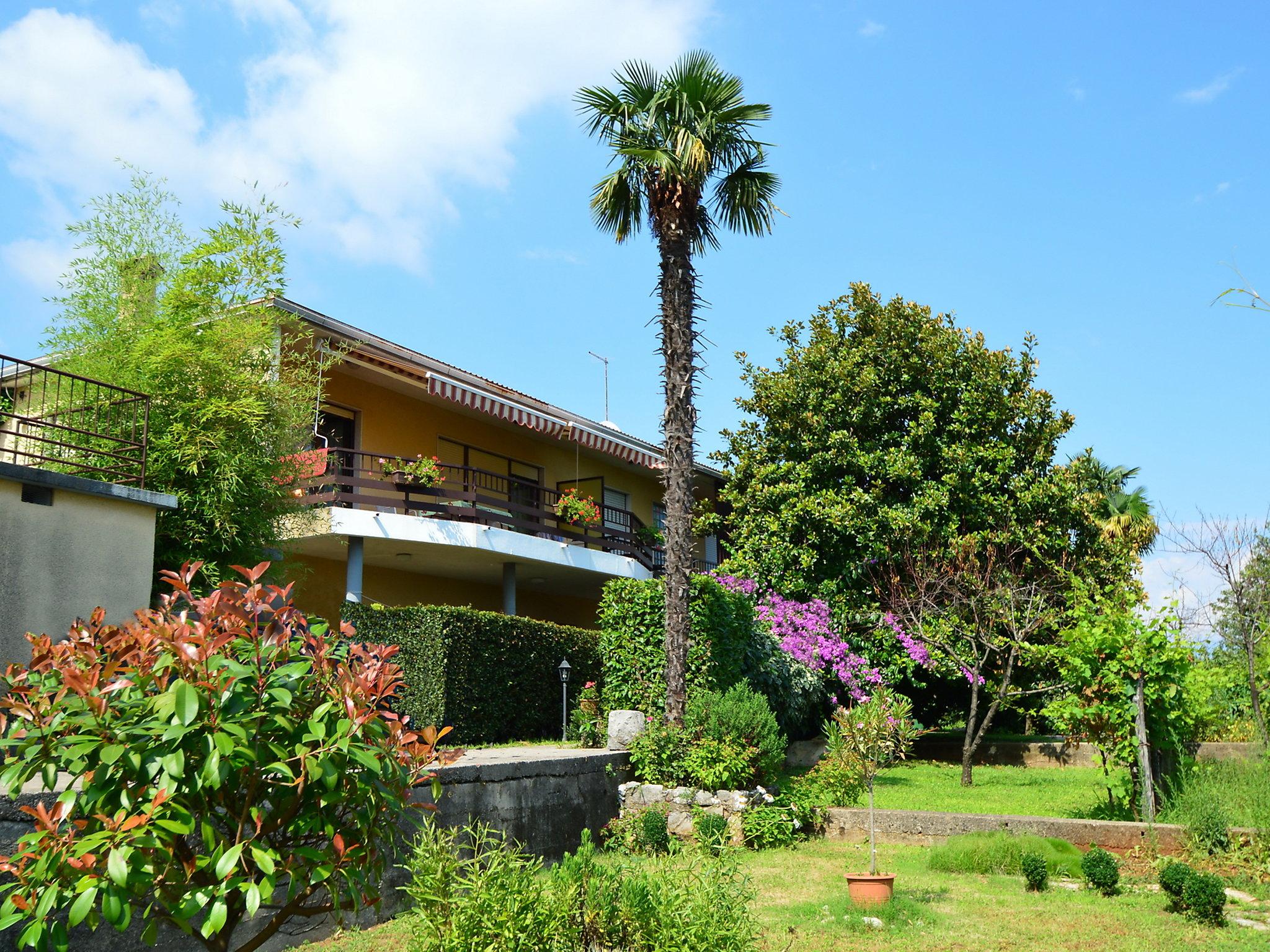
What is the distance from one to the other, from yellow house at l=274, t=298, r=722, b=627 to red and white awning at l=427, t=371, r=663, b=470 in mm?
34

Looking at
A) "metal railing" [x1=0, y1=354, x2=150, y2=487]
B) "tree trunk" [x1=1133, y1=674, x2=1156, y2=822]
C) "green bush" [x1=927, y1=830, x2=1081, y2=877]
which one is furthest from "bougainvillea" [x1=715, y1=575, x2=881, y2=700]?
"metal railing" [x1=0, y1=354, x2=150, y2=487]

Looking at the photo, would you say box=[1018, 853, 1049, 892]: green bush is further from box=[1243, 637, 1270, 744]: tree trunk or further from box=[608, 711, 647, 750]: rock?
box=[608, 711, 647, 750]: rock

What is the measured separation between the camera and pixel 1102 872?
9.93 meters

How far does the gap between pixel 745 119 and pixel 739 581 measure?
10.6m

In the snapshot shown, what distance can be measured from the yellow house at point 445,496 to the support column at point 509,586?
0.11ft

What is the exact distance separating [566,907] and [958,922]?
4.76 metres

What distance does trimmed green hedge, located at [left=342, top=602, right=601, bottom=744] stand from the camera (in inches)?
610

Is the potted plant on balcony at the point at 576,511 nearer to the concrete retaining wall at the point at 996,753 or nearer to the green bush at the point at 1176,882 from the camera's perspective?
the concrete retaining wall at the point at 996,753

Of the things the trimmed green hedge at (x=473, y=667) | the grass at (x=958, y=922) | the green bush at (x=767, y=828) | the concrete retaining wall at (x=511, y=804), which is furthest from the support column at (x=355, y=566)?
the grass at (x=958, y=922)

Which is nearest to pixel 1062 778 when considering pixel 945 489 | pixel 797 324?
pixel 945 489

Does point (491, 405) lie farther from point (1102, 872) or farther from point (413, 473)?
point (1102, 872)


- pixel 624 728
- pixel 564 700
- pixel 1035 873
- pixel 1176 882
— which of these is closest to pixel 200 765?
pixel 1176 882

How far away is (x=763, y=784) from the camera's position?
13992 millimetres

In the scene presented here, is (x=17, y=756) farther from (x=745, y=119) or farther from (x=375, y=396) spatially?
(x=375, y=396)
